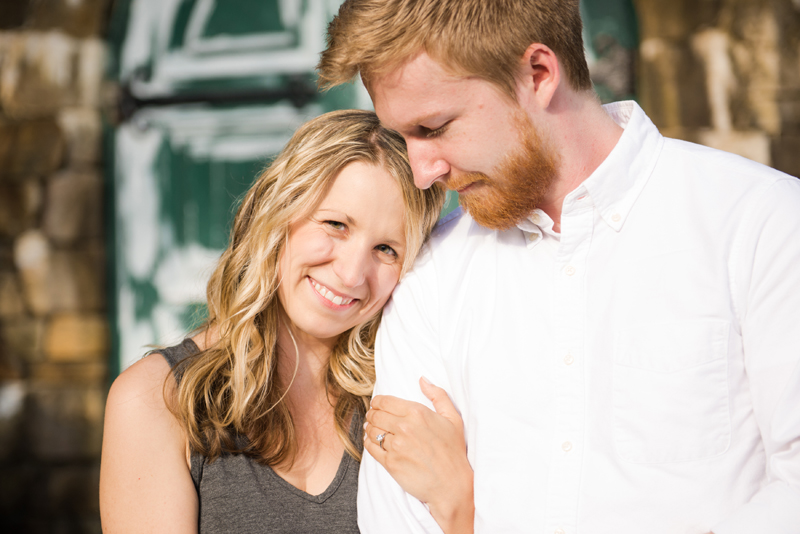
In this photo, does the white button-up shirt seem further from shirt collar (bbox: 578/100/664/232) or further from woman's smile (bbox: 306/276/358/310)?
woman's smile (bbox: 306/276/358/310)

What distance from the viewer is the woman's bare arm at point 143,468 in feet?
5.05

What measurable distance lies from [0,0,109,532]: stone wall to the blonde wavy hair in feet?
4.70

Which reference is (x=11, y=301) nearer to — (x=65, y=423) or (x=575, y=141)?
(x=65, y=423)

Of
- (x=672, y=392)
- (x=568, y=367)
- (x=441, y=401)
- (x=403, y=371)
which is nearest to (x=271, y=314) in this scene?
(x=403, y=371)

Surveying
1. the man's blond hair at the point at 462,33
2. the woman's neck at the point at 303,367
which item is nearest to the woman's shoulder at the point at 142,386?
the woman's neck at the point at 303,367

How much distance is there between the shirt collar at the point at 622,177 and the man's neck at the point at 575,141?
60 millimetres

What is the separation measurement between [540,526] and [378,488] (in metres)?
0.42

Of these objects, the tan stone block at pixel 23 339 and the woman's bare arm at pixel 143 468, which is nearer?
the woman's bare arm at pixel 143 468

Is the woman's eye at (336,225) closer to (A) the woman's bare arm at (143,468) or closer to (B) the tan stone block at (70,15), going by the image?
(A) the woman's bare arm at (143,468)

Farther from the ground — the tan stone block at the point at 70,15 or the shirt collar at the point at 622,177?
the tan stone block at the point at 70,15

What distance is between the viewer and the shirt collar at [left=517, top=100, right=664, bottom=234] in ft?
4.58

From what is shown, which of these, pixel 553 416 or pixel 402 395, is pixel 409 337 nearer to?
pixel 402 395

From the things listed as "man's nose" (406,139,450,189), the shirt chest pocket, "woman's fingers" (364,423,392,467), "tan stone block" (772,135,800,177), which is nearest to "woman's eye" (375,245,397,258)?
"man's nose" (406,139,450,189)

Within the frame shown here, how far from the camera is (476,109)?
141cm
